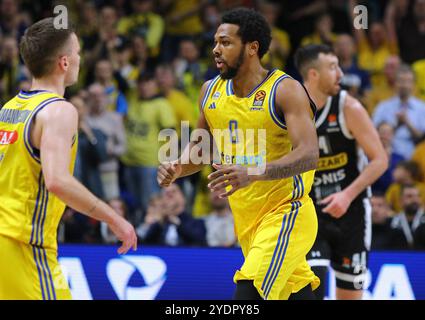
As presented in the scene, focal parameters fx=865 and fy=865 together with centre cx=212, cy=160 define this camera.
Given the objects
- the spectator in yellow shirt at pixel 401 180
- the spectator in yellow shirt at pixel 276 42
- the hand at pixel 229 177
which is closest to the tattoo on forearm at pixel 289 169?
the hand at pixel 229 177

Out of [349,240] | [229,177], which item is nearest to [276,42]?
[349,240]

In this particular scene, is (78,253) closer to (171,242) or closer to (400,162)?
(171,242)

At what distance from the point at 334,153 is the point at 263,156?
189 centimetres

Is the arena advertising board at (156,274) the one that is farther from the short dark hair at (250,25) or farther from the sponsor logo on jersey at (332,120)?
the short dark hair at (250,25)

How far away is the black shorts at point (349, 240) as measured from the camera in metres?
7.30

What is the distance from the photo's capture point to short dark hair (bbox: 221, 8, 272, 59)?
5.70m

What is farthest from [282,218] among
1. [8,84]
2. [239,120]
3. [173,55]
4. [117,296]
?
[173,55]

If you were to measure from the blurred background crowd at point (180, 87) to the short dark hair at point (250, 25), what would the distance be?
150 inches

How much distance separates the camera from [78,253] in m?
8.66

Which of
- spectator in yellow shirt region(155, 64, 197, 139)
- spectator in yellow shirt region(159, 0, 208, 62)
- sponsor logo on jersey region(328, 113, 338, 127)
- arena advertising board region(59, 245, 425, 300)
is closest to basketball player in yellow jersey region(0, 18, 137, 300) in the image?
sponsor logo on jersey region(328, 113, 338, 127)

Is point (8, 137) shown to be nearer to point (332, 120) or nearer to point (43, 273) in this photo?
point (43, 273)

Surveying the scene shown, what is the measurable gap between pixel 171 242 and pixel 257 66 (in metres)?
3.85

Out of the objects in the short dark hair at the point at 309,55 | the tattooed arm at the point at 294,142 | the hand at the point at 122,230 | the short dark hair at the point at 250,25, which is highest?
the short dark hair at the point at 250,25

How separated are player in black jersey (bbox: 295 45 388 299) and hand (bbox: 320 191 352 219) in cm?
4
